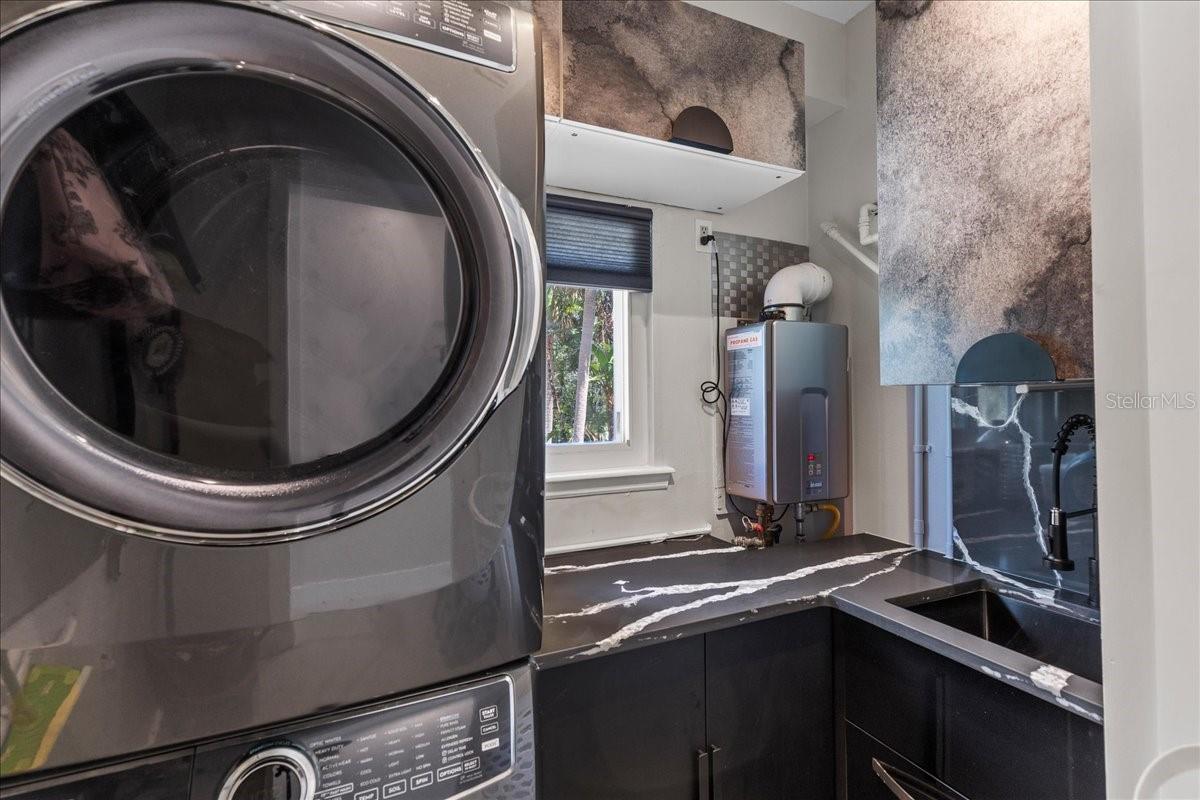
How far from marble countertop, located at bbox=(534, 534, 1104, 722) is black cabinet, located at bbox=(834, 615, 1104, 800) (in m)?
0.05

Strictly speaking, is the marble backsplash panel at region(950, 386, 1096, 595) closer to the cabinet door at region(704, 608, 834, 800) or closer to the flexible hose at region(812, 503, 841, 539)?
the flexible hose at region(812, 503, 841, 539)

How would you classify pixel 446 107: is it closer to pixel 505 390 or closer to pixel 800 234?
pixel 505 390

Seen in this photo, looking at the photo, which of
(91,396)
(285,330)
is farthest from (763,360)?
(91,396)

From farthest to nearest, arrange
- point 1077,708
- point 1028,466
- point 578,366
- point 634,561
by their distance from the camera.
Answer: point 578,366
point 634,561
point 1028,466
point 1077,708

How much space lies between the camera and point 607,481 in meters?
1.75

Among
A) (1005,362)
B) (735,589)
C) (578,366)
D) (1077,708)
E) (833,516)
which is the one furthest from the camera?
(833,516)

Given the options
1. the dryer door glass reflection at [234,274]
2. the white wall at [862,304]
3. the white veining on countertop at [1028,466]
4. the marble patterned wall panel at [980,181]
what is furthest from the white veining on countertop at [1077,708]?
the dryer door glass reflection at [234,274]

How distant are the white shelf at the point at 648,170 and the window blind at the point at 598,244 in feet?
0.19

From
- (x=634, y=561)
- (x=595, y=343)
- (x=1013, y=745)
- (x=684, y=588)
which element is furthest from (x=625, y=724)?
(x=595, y=343)

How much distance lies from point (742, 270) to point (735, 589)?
112cm

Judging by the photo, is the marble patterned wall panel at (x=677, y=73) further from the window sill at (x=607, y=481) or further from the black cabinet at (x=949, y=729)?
the black cabinet at (x=949, y=729)

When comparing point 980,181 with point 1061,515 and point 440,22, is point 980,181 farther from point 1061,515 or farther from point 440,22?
point 440,22

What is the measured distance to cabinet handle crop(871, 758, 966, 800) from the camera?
42.1 inches

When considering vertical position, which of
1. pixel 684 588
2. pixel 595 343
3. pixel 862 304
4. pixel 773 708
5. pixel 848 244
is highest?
pixel 848 244
